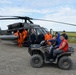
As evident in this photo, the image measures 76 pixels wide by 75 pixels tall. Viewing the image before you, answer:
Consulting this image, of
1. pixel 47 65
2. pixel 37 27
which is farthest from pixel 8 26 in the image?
pixel 47 65

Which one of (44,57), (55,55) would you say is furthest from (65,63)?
(44,57)

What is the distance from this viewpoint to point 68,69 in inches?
402

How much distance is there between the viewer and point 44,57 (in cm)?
1054

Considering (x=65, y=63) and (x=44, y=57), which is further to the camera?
(x=44, y=57)

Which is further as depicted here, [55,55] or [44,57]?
[44,57]

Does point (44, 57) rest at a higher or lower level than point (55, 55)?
lower

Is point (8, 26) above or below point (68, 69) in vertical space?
above

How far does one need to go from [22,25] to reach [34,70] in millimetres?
11429

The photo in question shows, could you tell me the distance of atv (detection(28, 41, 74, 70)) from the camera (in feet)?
33.6

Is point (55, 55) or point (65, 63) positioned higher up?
point (55, 55)

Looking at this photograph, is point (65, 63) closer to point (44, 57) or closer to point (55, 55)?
point (55, 55)

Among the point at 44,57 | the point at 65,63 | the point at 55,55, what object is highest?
the point at 55,55

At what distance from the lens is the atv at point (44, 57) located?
1025 cm

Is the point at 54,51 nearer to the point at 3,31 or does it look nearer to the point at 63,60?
the point at 63,60
